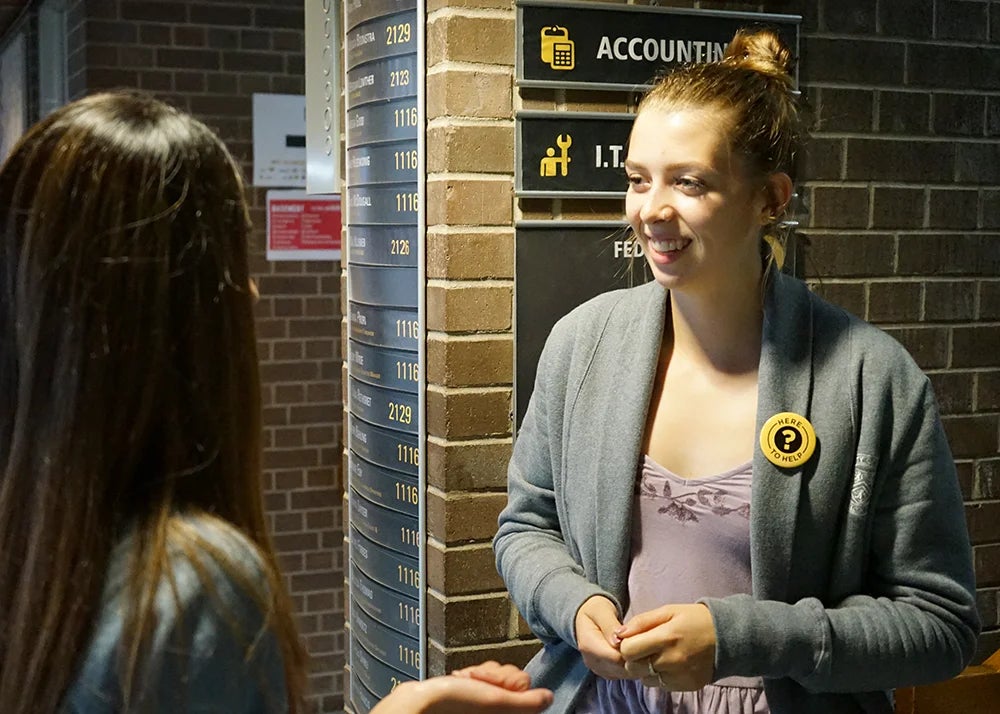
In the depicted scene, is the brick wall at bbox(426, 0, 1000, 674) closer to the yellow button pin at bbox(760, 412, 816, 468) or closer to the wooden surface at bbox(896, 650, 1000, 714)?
the wooden surface at bbox(896, 650, 1000, 714)

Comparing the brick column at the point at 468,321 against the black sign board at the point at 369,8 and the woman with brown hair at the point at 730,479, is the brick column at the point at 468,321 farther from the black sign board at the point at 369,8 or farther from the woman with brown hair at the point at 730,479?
the woman with brown hair at the point at 730,479

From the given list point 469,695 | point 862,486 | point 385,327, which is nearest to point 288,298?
point 385,327

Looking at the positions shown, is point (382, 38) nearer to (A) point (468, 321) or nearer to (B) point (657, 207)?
(A) point (468, 321)

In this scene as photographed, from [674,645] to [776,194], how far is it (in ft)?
2.13

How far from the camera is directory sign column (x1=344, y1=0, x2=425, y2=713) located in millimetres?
2379

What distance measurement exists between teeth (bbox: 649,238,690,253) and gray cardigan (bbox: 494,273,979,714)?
0.14 meters

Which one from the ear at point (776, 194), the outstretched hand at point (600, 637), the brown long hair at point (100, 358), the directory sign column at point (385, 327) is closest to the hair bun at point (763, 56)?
the ear at point (776, 194)

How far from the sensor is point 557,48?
234 cm

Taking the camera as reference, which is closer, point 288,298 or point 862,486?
point 862,486

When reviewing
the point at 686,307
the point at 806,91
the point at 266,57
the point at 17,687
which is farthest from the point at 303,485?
the point at 17,687

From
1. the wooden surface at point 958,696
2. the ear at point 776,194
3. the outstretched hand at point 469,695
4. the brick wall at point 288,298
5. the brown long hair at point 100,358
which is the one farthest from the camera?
the brick wall at point 288,298

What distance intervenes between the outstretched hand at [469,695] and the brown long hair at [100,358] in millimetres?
190

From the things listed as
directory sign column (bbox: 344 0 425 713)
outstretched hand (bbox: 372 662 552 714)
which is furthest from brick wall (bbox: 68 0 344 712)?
outstretched hand (bbox: 372 662 552 714)

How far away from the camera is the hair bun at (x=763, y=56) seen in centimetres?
178
